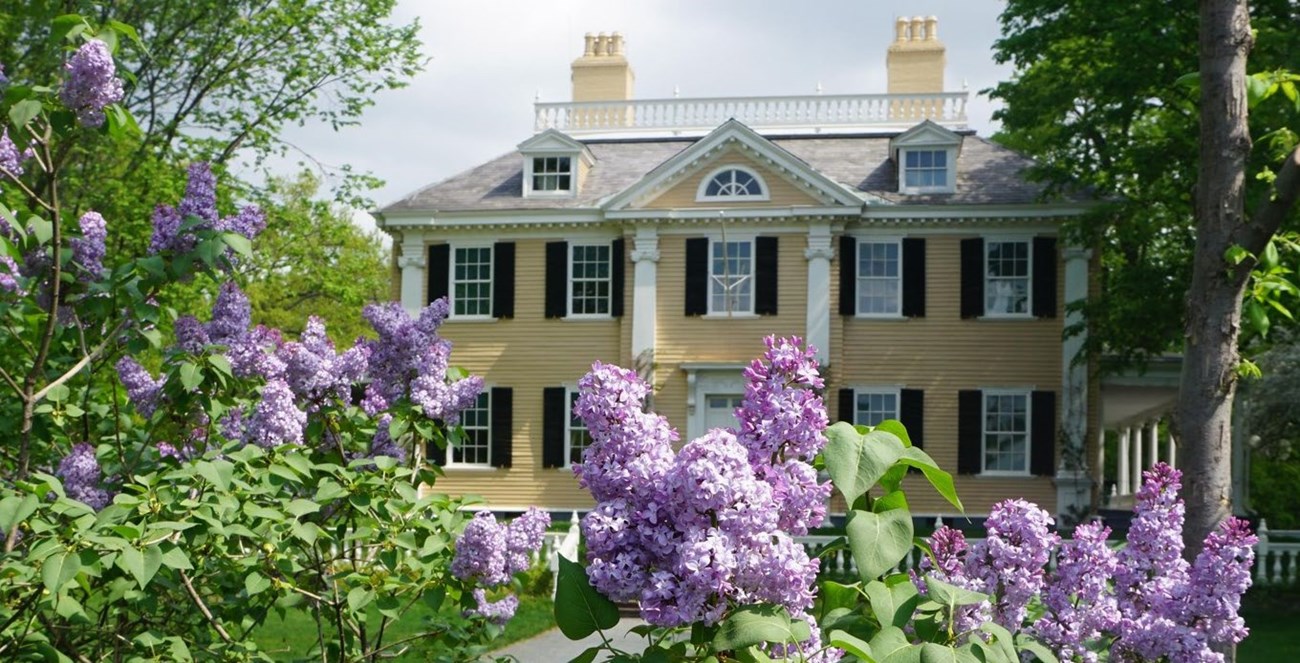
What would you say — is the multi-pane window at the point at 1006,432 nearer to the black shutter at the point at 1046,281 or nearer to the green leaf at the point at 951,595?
the black shutter at the point at 1046,281

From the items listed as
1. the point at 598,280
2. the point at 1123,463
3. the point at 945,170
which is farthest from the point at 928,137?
the point at 1123,463

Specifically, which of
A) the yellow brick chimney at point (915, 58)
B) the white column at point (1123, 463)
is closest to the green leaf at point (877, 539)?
the yellow brick chimney at point (915, 58)

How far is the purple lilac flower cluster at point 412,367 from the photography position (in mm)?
4422

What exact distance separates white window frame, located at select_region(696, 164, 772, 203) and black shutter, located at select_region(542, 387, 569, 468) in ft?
13.8

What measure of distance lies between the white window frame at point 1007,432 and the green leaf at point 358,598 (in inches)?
793

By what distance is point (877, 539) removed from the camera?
2.03m

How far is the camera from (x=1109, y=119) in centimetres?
1942

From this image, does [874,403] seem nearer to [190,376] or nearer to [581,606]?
[190,376]

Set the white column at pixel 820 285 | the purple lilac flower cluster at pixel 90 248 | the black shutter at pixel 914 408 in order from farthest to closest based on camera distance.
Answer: the white column at pixel 820 285, the black shutter at pixel 914 408, the purple lilac flower cluster at pixel 90 248

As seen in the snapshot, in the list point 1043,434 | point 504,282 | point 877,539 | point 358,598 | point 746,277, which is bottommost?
point 1043,434

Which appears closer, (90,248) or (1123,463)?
(90,248)

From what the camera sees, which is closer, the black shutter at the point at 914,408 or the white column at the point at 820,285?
the black shutter at the point at 914,408

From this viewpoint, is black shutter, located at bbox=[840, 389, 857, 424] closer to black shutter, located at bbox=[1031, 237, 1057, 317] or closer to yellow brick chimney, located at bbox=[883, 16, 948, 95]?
black shutter, located at bbox=[1031, 237, 1057, 317]

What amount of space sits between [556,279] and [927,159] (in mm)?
6874
